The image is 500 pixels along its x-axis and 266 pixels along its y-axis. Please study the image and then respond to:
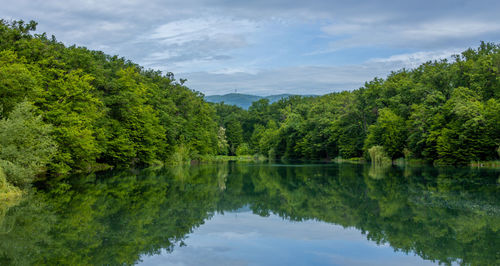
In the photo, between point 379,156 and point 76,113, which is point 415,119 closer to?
point 379,156

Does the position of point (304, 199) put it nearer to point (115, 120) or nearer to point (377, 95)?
point (115, 120)

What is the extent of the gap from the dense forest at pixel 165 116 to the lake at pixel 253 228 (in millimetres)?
6110

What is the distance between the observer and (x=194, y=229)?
12.4m

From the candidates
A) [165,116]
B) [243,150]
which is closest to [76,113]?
[165,116]

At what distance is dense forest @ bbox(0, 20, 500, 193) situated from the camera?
960 inches

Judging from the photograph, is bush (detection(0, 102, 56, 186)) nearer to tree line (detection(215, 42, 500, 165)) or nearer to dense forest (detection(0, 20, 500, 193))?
dense forest (detection(0, 20, 500, 193))

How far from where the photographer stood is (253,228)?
41.8ft

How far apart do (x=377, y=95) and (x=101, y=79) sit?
4418 centimetres

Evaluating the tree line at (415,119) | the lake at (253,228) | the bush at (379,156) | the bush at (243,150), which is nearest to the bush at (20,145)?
the lake at (253,228)

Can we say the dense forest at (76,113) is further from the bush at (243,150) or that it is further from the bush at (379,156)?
the bush at (243,150)

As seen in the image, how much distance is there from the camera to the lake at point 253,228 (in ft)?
30.3

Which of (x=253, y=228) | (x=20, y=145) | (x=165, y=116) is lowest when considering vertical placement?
(x=253, y=228)

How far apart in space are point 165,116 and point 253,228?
42944 millimetres

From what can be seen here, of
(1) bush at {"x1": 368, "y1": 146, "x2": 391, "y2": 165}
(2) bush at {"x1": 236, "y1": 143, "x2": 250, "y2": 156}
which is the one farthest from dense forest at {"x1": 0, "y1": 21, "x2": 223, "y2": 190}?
(2) bush at {"x1": 236, "y1": 143, "x2": 250, "y2": 156}
